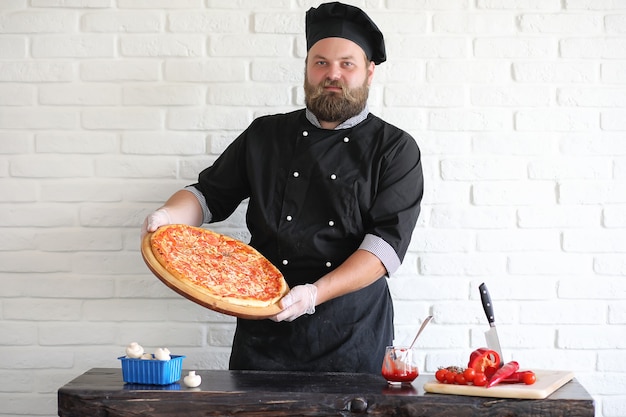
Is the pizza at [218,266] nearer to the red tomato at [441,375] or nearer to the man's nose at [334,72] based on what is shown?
the red tomato at [441,375]

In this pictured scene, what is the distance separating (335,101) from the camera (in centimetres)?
299

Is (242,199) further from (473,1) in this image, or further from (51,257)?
(473,1)

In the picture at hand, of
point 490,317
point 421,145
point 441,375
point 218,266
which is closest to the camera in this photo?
point 441,375

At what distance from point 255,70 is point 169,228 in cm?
89

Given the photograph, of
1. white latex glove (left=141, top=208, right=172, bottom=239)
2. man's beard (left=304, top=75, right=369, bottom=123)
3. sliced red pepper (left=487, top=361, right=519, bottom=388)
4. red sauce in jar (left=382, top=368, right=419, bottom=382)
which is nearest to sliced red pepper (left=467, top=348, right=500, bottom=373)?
sliced red pepper (left=487, top=361, right=519, bottom=388)

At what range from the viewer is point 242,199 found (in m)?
3.20

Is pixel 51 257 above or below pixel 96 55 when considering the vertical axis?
below

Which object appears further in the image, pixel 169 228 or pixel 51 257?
pixel 51 257

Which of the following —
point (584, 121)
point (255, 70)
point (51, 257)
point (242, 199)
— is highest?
point (255, 70)

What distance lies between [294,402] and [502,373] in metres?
0.61

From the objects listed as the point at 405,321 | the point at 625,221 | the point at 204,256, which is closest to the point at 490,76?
the point at 625,221

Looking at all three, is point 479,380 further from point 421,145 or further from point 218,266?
point 421,145

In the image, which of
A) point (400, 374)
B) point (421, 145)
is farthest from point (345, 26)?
point (400, 374)

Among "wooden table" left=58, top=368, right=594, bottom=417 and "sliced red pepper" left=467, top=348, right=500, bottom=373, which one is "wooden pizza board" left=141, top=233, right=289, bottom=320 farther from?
"sliced red pepper" left=467, top=348, right=500, bottom=373
